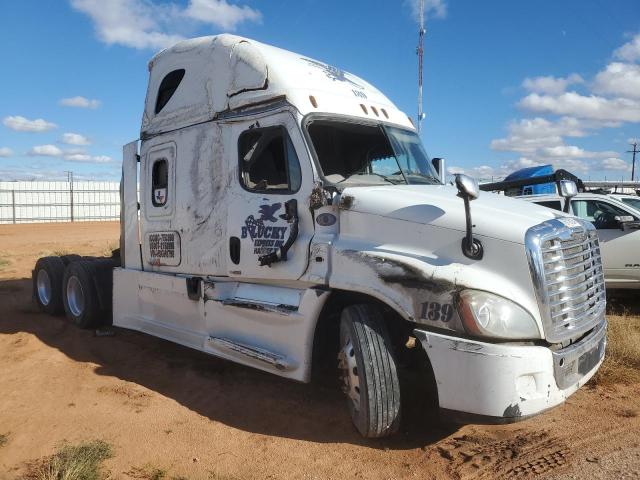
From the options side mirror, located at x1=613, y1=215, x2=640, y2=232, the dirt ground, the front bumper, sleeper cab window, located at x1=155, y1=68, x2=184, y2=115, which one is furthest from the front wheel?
side mirror, located at x1=613, y1=215, x2=640, y2=232

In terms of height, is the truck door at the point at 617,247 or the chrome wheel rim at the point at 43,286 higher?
the truck door at the point at 617,247

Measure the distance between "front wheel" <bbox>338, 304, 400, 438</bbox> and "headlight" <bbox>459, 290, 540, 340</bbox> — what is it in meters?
0.70

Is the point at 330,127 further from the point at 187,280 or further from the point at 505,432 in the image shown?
the point at 505,432

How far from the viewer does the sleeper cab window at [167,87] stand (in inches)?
246

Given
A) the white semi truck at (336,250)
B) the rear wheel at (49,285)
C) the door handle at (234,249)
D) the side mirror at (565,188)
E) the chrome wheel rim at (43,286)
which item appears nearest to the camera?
the white semi truck at (336,250)

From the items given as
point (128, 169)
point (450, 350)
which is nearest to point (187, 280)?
point (128, 169)

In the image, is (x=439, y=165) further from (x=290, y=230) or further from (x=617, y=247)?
(x=617, y=247)

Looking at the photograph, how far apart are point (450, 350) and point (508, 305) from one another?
48 cm

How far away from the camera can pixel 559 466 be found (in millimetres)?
3703

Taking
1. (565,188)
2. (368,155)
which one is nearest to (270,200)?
(368,155)

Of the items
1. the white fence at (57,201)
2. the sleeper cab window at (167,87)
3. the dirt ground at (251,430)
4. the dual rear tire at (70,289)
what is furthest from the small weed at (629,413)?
the white fence at (57,201)

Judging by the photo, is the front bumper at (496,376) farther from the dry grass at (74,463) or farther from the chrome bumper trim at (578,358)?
the dry grass at (74,463)

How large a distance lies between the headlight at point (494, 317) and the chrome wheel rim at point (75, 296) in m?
5.94

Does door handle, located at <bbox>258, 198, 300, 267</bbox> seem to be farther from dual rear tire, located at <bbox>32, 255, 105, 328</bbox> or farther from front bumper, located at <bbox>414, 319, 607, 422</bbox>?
dual rear tire, located at <bbox>32, 255, 105, 328</bbox>
